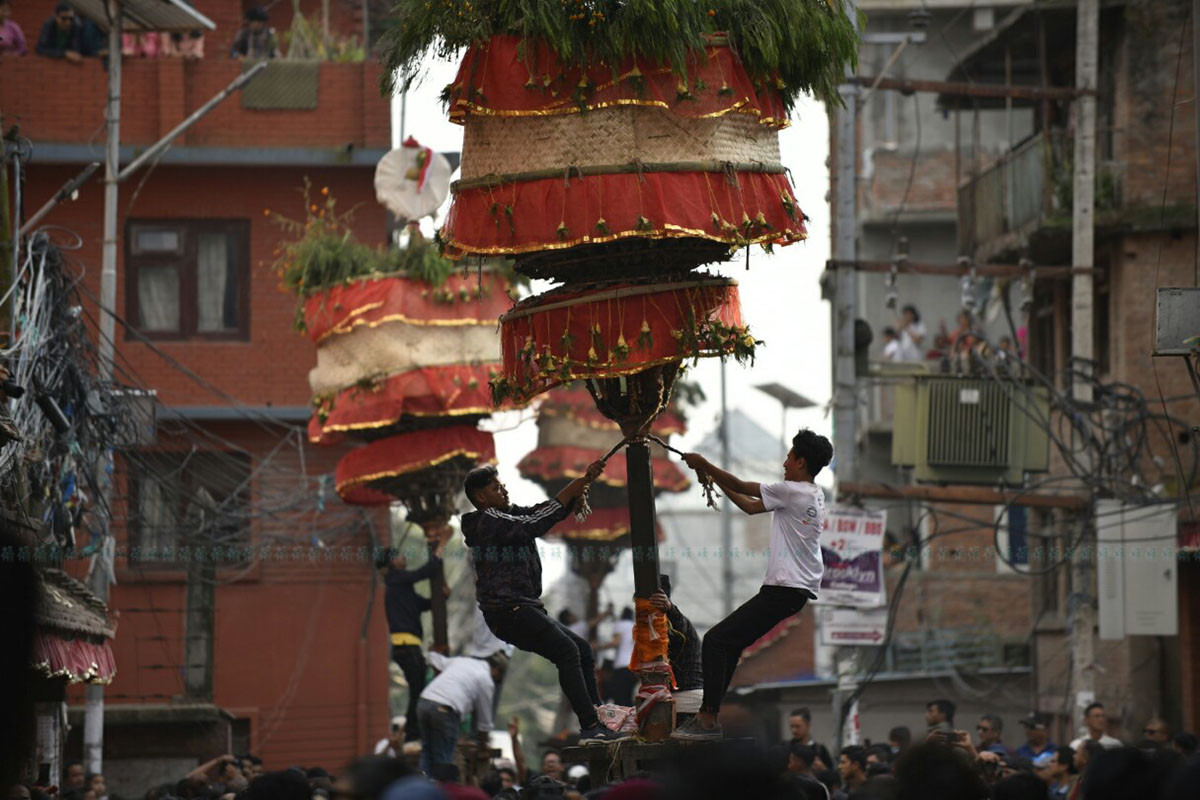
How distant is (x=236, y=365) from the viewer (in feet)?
93.8

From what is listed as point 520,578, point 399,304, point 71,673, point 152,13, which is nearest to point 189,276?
point 152,13

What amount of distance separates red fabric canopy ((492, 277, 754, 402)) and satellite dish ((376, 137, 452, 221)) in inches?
339

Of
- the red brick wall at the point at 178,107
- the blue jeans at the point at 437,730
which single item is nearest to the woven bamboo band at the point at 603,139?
the blue jeans at the point at 437,730

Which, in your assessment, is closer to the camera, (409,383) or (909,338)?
(409,383)

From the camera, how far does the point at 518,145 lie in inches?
492

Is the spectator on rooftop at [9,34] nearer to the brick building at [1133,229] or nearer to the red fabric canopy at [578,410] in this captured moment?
the red fabric canopy at [578,410]

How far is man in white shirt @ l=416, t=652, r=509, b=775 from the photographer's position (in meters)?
17.8

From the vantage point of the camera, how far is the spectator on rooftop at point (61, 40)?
28.3 meters

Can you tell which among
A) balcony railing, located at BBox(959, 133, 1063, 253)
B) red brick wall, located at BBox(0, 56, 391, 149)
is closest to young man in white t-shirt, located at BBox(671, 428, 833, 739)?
balcony railing, located at BBox(959, 133, 1063, 253)

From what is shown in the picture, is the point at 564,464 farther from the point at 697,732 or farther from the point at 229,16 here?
the point at 697,732

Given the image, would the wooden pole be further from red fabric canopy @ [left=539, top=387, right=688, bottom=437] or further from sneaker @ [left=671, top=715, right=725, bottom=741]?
red fabric canopy @ [left=539, top=387, right=688, bottom=437]

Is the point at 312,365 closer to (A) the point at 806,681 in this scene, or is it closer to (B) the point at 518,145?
(A) the point at 806,681

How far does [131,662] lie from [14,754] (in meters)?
21.3

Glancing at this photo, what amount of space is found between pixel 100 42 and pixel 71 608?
1292 centimetres
